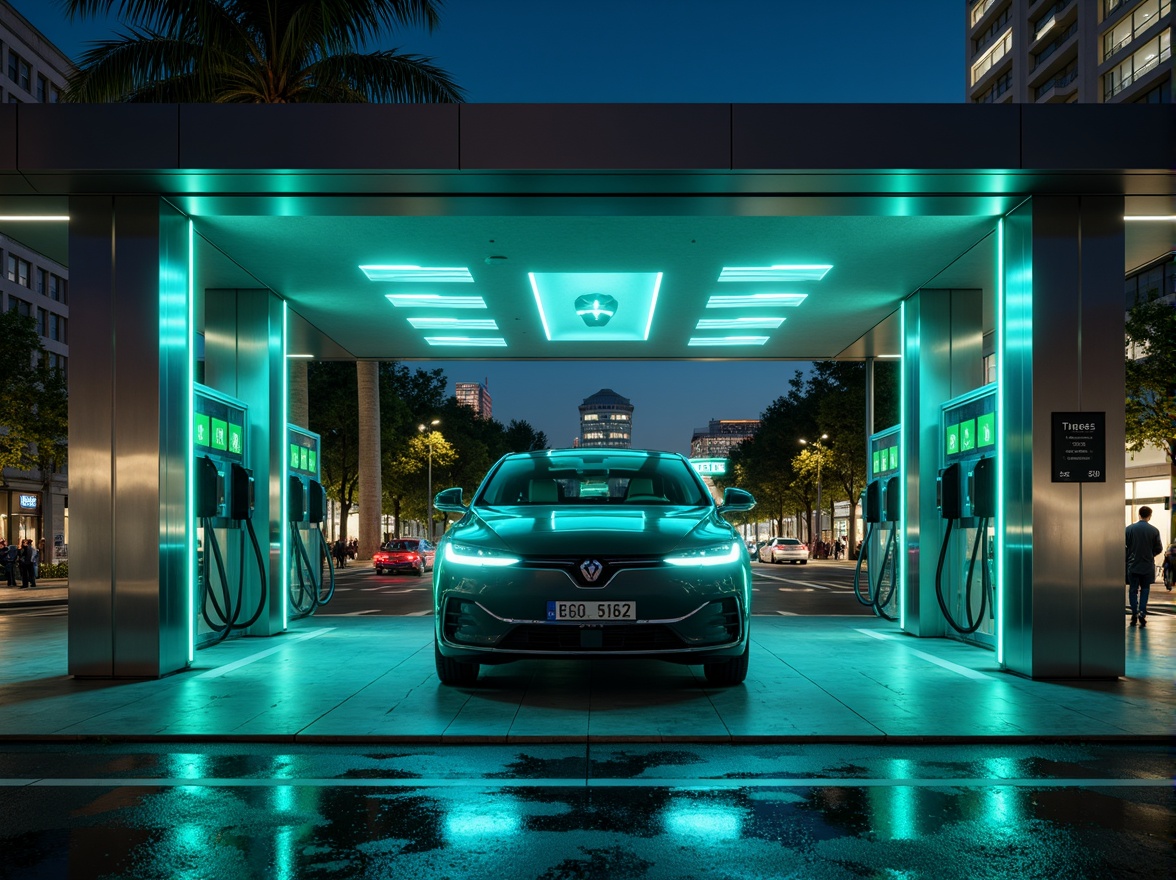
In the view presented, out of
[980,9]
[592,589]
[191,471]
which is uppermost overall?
[980,9]

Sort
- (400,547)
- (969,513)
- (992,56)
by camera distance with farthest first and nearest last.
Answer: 1. (992,56)
2. (400,547)
3. (969,513)

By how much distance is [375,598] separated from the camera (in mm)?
23250

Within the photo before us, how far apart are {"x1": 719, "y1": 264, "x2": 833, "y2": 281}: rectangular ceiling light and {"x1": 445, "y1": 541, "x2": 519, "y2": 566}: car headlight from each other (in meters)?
5.63

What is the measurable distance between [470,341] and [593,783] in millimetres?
12262

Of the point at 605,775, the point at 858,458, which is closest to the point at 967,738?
the point at 605,775

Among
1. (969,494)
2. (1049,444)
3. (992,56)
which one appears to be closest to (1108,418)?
(1049,444)

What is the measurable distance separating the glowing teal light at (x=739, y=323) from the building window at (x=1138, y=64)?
41570mm

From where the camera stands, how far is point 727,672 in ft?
27.3

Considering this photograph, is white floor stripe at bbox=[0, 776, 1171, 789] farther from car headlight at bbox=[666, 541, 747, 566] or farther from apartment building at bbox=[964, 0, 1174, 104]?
apartment building at bbox=[964, 0, 1174, 104]

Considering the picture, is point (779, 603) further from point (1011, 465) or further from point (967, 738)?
point (967, 738)

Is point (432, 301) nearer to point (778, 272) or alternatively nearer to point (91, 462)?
point (778, 272)

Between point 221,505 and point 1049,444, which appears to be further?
point 221,505

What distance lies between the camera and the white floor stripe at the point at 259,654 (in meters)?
9.40

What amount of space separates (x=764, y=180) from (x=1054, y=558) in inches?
153
